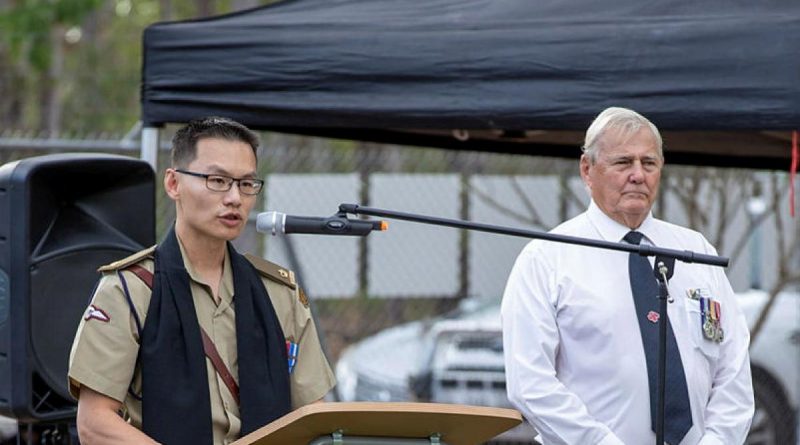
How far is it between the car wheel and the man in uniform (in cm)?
572

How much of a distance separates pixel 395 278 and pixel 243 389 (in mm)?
4292

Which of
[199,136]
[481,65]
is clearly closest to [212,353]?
[199,136]

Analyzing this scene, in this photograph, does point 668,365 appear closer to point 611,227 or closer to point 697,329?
point 697,329

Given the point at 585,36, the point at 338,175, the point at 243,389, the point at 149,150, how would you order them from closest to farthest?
the point at 243,389 < the point at 585,36 < the point at 149,150 < the point at 338,175

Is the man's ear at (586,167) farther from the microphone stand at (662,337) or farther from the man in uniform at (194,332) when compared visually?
the man in uniform at (194,332)

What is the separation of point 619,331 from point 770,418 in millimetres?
5329

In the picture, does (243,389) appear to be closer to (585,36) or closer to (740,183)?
(585,36)

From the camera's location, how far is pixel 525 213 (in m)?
8.15

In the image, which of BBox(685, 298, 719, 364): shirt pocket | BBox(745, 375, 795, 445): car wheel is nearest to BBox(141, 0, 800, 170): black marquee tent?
BBox(685, 298, 719, 364): shirt pocket

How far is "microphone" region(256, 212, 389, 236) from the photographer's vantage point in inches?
132

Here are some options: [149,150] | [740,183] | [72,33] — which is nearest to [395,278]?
[740,183]

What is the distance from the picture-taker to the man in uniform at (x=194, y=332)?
11.5ft

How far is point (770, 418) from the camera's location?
8.91m

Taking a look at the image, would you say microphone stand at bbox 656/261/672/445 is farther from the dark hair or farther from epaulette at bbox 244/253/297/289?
the dark hair
